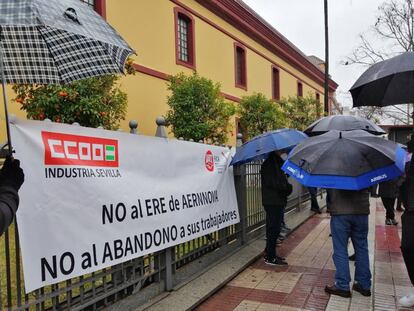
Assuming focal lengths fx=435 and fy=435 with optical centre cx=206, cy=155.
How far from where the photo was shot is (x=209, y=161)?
6.16 metres

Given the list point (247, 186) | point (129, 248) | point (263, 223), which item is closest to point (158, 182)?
point (129, 248)

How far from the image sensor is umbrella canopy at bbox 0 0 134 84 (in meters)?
2.43

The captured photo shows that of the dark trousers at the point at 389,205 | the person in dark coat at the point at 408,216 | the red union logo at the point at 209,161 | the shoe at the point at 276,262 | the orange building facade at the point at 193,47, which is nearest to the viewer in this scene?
the person in dark coat at the point at 408,216

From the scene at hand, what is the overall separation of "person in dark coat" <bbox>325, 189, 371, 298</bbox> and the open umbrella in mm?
2941

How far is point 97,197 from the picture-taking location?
3889mm

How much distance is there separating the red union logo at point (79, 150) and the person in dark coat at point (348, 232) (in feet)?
8.44

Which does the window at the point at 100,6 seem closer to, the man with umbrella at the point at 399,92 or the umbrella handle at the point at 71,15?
the man with umbrella at the point at 399,92

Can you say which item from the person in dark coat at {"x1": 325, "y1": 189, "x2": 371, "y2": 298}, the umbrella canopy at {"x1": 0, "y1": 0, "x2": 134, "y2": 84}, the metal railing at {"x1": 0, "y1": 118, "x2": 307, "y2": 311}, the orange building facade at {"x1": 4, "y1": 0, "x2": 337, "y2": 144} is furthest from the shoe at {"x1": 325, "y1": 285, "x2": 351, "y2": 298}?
the orange building facade at {"x1": 4, "y1": 0, "x2": 337, "y2": 144}

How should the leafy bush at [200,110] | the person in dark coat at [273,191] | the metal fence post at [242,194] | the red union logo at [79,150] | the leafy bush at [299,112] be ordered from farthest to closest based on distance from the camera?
the leafy bush at [299,112] < the leafy bush at [200,110] < the metal fence post at [242,194] < the person in dark coat at [273,191] < the red union logo at [79,150]

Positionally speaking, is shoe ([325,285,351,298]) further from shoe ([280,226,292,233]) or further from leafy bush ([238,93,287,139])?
leafy bush ([238,93,287,139])

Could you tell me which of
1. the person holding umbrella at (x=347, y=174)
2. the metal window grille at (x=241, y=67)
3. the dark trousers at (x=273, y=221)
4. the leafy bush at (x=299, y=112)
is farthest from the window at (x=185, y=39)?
the person holding umbrella at (x=347, y=174)

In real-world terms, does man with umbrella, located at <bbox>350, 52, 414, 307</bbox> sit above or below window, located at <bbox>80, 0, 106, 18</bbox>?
below

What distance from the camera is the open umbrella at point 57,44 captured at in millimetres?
2418

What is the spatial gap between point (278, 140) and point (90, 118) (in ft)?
11.3
